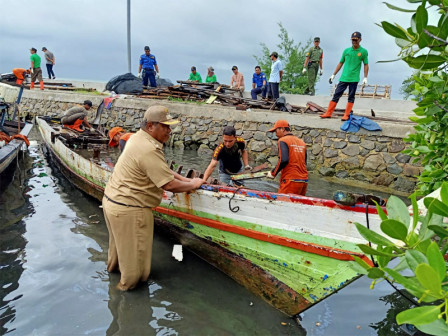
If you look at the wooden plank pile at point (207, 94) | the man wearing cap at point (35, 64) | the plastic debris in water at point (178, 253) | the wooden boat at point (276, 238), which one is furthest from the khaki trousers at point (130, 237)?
the man wearing cap at point (35, 64)

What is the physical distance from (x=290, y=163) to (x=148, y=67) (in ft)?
45.5

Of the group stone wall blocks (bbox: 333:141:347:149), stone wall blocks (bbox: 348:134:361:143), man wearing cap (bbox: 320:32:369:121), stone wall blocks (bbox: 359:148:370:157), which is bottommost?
stone wall blocks (bbox: 359:148:370:157)

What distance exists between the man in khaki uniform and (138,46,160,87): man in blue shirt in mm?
13685

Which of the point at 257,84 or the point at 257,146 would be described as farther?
the point at 257,84

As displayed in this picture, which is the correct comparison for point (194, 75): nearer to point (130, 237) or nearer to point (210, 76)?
point (210, 76)

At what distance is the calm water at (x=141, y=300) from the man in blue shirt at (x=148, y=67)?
12.4 m

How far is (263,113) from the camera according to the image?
11.3 meters

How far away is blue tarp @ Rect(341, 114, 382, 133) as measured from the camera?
9.25m

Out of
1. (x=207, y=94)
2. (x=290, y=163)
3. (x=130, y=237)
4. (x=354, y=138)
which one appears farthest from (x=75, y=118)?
(x=354, y=138)

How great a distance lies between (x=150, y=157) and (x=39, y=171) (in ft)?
26.5

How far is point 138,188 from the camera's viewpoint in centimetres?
389

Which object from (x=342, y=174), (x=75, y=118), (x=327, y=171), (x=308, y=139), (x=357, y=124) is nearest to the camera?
(x=357, y=124)

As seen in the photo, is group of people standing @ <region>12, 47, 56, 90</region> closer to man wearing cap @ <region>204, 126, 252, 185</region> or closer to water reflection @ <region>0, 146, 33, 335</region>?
water reflection @ <region>0, 146, 33, 335</region>

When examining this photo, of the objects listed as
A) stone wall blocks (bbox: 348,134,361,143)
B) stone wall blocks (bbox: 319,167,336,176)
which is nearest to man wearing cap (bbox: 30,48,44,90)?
stone wall blocks (bbox: 319,167,336,176)
